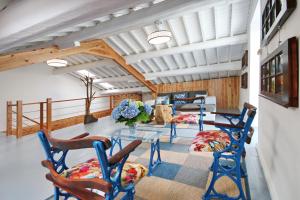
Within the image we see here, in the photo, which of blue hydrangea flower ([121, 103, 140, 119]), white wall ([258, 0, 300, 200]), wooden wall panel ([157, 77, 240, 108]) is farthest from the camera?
wooden wall panel ([157, 77, 240, 108])

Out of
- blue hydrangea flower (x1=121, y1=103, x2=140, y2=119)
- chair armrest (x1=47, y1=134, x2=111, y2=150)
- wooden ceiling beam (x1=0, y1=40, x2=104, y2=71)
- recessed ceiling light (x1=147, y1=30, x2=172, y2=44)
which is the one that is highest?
recessed ceiling light (x1=147, y1=30, x2=172, y2=44)

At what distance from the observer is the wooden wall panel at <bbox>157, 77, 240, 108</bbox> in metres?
6.46

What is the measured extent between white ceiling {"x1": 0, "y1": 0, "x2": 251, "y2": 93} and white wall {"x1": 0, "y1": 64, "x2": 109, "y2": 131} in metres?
1.08

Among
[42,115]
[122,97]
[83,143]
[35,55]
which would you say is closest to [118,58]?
[35,55]

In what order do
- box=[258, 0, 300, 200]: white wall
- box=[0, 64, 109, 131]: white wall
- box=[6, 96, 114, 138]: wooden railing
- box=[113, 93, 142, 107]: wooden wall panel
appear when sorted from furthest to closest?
box=[113, 93, 142, 107]: wooden wall panel → box=[0, 64, 109, 131]: white wall → box=[6, 96, 114, 138]: wooden railing → box=[258, 0, 300, 200]: white wall

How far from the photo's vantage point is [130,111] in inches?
73.4

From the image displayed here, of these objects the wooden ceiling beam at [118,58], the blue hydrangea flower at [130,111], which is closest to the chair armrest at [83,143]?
the blue hydrangea flower at [130,111]

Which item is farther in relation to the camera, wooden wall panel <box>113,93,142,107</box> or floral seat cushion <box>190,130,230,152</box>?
wooden wall panel <box>113,93,142,107</box>

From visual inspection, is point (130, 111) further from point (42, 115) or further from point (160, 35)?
point (42, 115)

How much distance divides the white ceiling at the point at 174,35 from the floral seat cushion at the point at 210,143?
4.46 feet

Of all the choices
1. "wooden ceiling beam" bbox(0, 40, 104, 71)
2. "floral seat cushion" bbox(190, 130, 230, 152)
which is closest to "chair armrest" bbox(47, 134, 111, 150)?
"floral seat cushion" bbox(190, 130, 230, 152)

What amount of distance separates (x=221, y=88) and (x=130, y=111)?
5797 mm

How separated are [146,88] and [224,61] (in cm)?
344

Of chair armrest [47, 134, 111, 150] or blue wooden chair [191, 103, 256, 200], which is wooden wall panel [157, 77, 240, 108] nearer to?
blue wooden chair [191, 103, 256, 200]
